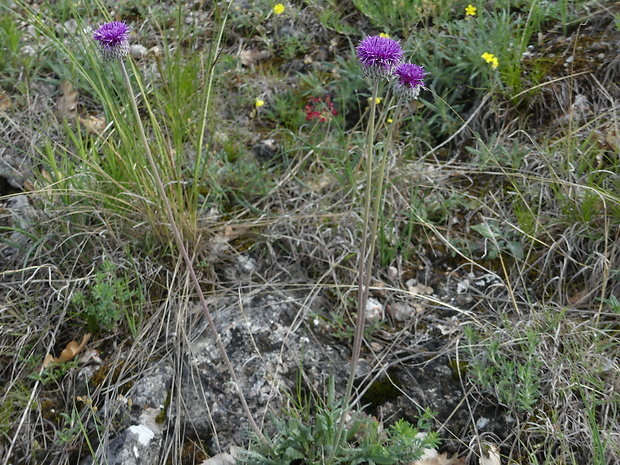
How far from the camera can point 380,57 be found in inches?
50.4

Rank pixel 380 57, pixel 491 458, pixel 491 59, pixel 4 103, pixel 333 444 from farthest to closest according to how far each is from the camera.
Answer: pixel 4 103 → pixel 491 59 → pixel 491 458 → pixel 333 444 → pixel 380 57

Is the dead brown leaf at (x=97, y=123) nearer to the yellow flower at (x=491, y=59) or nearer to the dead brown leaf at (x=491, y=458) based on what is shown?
the yellow flower at (x=491, y=59)

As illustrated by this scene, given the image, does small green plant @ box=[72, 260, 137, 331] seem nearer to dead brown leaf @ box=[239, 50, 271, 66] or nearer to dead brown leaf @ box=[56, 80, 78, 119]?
dead brown leaf @ box=[56, 80, 78, 119]

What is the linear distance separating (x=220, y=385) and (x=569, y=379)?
1317 mm

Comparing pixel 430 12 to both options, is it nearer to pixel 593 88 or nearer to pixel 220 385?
pixel 593 88

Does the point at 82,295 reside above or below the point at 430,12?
below

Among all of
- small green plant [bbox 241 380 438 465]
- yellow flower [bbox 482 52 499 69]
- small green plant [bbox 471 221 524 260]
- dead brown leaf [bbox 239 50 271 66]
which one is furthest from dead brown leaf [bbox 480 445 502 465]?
dead brown leaf [bbox 239 50 271 66]

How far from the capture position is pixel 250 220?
Result: 2541mm

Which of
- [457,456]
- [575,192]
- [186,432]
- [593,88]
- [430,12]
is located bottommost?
[457,456]

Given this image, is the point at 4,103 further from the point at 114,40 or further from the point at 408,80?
the point at 408,80

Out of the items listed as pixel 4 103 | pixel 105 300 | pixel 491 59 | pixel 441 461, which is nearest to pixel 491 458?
pixel 441 461

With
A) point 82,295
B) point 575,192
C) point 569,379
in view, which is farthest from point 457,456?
point 82,295

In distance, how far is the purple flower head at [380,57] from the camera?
128 centimetres

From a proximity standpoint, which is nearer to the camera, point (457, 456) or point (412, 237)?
point (457, 456)
